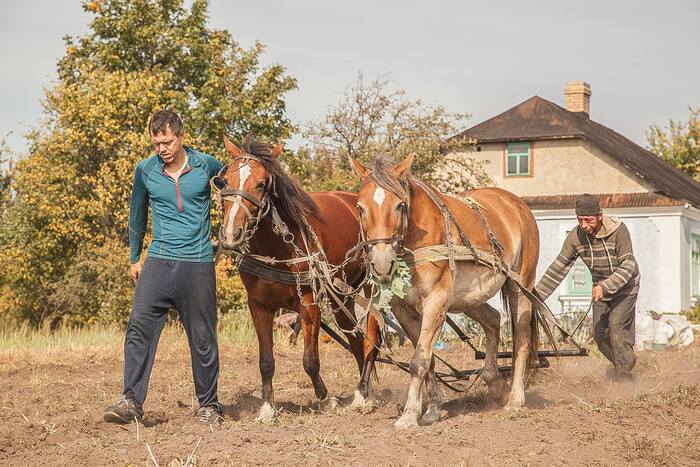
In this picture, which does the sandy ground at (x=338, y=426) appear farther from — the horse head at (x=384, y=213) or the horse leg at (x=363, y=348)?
the horse head at (x=384, y=213)

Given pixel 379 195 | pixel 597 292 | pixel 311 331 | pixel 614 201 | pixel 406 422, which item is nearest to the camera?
pixel 379 195

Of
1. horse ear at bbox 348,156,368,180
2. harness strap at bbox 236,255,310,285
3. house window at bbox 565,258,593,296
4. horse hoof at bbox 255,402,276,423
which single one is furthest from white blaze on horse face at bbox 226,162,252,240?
house window at bbox 565,258,593,296

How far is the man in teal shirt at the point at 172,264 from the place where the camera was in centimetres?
748

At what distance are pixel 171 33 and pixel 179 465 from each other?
2081cm

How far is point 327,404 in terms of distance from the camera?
8.53m

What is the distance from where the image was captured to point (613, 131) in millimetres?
34062

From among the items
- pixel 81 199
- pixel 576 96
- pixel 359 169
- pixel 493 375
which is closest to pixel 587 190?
pixel 576 96

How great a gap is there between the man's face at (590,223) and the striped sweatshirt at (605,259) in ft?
0.26

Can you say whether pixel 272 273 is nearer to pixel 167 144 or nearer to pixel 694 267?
pixel 167 144

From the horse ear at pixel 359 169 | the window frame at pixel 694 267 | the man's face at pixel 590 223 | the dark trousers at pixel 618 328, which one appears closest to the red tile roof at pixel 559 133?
the window frame at pixel 694 267

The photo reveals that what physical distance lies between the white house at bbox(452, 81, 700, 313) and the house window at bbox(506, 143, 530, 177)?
27mm

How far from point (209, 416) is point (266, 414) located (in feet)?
1.62

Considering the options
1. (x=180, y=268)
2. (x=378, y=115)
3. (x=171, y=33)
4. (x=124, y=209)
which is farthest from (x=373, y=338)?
(x=171, y=33)

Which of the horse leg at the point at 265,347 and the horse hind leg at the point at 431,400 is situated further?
the horse leg at the point at 265,347
